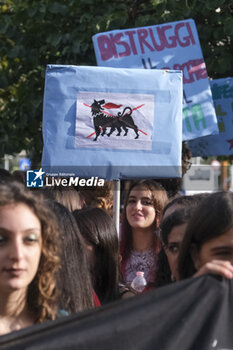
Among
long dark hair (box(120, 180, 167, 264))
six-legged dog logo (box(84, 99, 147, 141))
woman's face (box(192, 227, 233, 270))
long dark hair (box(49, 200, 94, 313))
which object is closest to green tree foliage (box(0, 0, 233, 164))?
long dark hair (box(120, 180, 167, 264))

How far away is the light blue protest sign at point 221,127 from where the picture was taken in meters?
5.53

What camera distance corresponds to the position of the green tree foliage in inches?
254

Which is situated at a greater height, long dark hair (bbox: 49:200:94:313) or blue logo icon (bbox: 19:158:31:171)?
blue logo icon (bbox: 19:158:31:171)

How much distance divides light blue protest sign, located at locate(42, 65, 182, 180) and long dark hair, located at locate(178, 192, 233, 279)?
175 centimetres

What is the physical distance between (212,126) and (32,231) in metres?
2.95

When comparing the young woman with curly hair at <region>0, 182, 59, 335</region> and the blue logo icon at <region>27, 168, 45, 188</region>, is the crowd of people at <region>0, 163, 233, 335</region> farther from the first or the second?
the blue logo icon at <region>27, 168, 45, 188</region>

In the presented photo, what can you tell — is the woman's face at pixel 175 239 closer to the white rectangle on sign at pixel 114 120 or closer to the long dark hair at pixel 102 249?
the long dark hair at pixel 102 249

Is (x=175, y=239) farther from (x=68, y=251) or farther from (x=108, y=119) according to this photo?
(x=108, y=119)

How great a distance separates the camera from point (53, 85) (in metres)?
4.47

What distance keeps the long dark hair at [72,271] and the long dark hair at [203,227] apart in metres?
0.32

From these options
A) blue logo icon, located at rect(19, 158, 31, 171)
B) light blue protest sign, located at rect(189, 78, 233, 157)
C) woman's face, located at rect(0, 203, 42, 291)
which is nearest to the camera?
woman's face, located at rect(0, 203, 42, 291)

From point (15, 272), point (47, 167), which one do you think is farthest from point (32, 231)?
point (47, 167)

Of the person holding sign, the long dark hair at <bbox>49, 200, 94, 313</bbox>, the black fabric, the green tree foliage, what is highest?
the green tree foliage

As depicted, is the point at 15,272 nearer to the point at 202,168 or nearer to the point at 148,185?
the point at 148,185
